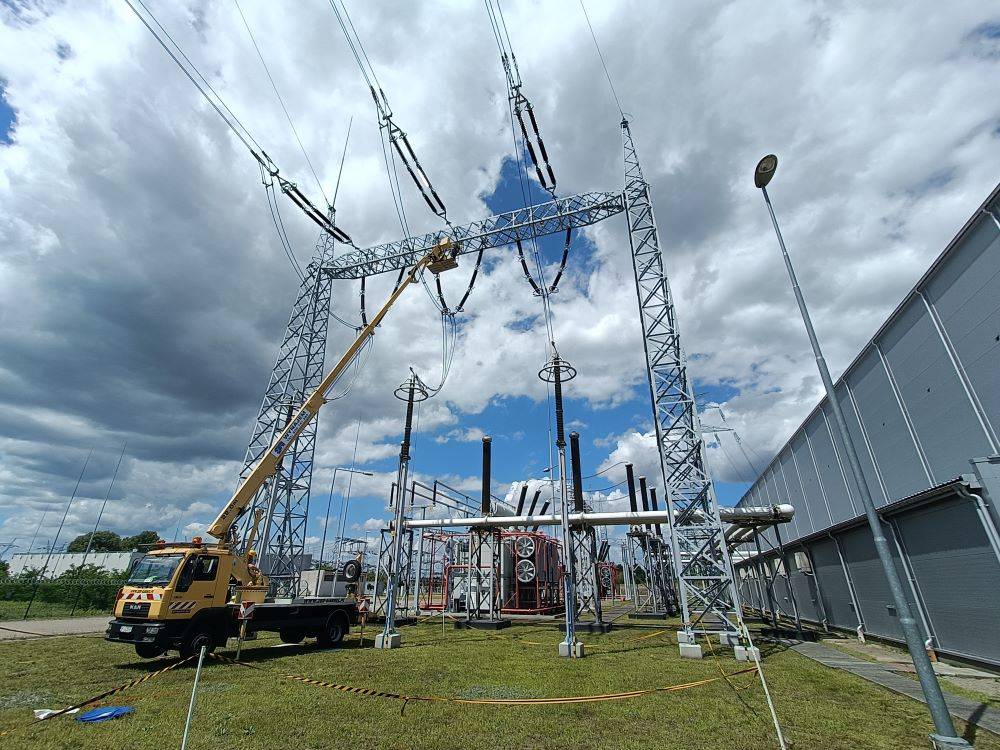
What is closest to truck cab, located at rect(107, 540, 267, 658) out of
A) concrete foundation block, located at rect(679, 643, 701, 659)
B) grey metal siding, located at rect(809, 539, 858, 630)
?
concrete foundation block, located at rect(679, 643, 701, 659)

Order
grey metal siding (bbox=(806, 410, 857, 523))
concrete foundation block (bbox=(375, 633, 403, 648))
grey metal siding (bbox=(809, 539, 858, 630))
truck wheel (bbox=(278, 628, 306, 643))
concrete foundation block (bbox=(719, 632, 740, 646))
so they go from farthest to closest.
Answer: grey metal siding (bbox=(806, 410, 857, 523)) < grey metal siding (bbox=(809, 539, 858, 630)) < concrete foundation block (bbox=(375, 633, 403, 648)) < truck wheel (bbox=(278, 628, 306, 643)) < concrete foundation block (bbox=(719, 632, 740, 646))

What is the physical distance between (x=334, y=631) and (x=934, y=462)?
19.5 m

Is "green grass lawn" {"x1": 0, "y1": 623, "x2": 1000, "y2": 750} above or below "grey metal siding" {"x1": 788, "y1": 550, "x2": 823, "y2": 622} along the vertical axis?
below

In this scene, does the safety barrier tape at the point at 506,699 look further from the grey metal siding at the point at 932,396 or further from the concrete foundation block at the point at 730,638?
the grey metal siding at the point at 932,396

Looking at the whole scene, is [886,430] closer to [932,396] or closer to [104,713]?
[932,396]

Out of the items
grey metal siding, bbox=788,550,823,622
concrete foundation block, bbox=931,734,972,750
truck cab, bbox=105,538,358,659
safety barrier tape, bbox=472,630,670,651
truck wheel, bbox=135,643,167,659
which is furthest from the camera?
grey metal siding, bbox=788,550,823,622

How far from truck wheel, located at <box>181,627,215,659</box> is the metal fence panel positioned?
18.0 m

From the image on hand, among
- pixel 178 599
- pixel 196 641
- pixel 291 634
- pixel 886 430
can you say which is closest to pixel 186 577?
pixel 178 599

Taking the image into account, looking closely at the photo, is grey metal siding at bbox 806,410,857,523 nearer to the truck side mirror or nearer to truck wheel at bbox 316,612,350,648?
truck wheel at bbox 316,612,350,648

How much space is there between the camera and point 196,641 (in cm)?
1171

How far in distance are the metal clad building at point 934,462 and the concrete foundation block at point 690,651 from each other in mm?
5679

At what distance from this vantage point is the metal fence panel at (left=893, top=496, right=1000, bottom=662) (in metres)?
9.59

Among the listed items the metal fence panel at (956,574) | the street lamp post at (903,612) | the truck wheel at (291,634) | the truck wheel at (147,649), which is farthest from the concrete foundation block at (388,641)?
the metal fence panel at (956,574)

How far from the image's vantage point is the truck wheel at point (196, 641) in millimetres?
11531
